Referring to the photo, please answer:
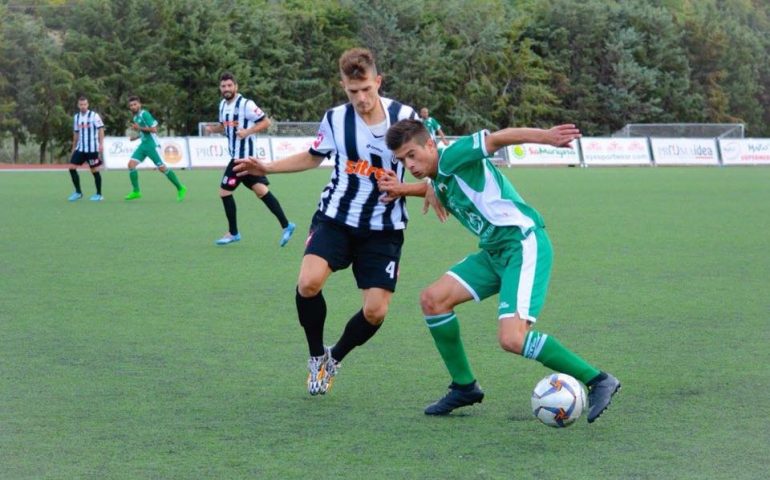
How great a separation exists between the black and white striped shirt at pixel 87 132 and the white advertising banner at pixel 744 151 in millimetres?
25978

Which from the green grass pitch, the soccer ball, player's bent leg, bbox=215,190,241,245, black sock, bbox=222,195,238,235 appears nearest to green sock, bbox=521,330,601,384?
the soccer ball

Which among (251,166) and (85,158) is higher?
(251,166)

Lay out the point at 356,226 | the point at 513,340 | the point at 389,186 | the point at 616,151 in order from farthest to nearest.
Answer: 1. the point at 616,151
2. the point at 356,226
3. the point at 389,186
4. the point at 513,340

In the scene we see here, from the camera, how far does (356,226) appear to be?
20.9 feet

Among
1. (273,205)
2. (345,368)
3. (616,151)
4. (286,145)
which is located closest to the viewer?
(345,368)

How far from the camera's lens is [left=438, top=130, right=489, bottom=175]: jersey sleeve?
5445 mm

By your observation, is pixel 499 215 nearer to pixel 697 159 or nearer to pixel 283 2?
pixel 697 159

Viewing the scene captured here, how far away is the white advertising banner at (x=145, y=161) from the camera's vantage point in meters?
34.3

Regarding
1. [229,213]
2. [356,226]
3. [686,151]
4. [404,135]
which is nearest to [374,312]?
[356,226]

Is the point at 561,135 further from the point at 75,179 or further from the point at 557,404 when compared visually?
the point at 75,179

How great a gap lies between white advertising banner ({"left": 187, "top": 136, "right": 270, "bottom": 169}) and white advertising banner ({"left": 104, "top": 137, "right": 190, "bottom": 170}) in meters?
0.28

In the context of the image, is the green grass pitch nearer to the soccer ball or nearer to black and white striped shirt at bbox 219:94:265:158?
the soccer ball

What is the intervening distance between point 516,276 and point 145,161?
30.8 meters

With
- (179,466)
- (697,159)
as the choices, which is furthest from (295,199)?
(697,159)
